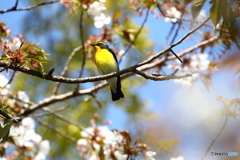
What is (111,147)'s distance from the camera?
10.1 ft

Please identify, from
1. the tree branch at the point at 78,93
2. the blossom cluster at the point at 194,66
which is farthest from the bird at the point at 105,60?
the blossom cluster at the point at 194,66

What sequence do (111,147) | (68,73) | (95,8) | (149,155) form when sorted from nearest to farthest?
(149,155) < (111,147) < (95,8) < (68,73)

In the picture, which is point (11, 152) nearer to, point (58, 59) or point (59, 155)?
point (59, 155)

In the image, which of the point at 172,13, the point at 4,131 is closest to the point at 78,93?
the point at 172,13

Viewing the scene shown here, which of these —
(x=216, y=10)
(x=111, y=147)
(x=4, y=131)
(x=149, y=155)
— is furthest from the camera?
(x=111, y=147)

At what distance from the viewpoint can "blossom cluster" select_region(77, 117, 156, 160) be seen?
2.89m

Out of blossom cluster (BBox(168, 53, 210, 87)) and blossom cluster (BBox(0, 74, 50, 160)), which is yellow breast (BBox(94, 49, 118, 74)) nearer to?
blossom cluster (BBox(168, 53, 210, 87))

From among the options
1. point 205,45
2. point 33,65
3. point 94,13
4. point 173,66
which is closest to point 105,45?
point 94,13

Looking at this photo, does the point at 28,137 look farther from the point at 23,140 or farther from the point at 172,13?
the point at 172,13

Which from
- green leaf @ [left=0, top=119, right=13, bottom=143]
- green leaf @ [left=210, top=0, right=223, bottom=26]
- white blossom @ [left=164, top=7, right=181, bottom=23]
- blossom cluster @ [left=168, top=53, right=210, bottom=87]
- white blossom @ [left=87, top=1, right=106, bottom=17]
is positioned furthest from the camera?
blossom cluster @ [left=168, top=53, right=210, bottom=87]

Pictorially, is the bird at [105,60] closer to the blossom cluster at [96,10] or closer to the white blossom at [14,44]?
the blossom cluster at [96,10]

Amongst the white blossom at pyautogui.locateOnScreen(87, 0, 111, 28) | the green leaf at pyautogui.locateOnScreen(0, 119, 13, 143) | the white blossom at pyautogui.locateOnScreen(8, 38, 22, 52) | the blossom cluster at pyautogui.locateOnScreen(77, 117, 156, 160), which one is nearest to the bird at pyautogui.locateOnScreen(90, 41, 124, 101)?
the white blossom at pyautogui.locateOnScreen(87, 0, 111, 28)

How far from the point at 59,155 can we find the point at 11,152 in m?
2.19

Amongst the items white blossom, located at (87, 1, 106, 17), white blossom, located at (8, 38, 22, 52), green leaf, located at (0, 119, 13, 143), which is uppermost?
white blossom, located at (87, 1, 106, 17)
